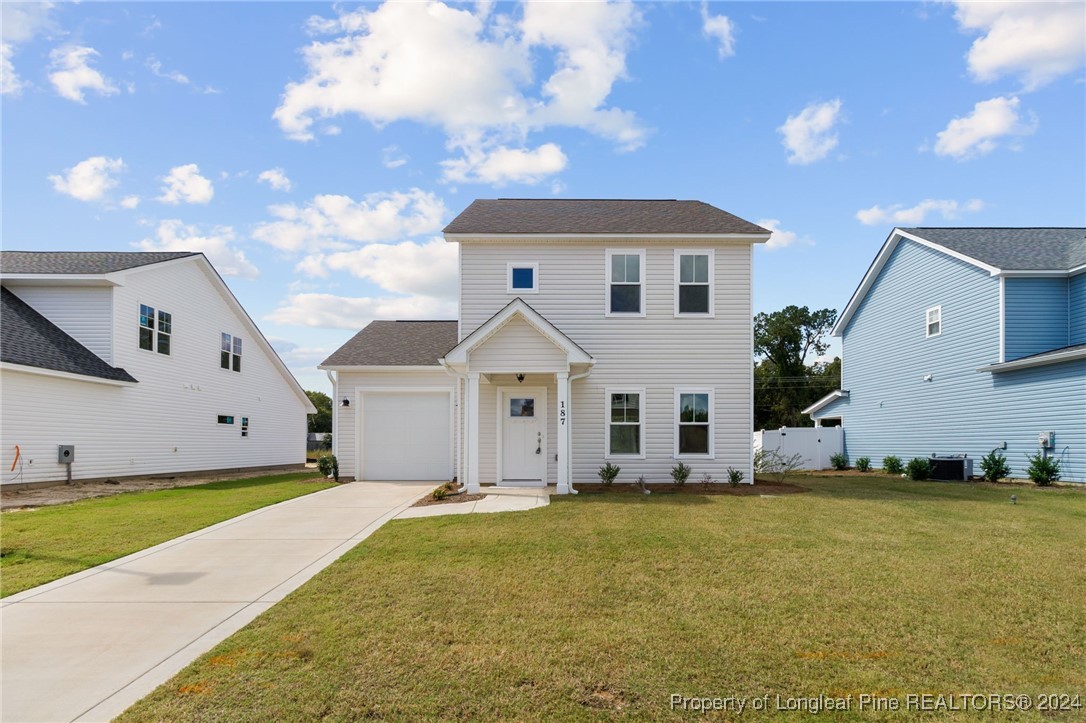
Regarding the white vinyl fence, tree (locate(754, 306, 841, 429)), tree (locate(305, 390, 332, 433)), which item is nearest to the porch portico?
the white vinyl fence

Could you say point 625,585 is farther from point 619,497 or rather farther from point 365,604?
point 619,497

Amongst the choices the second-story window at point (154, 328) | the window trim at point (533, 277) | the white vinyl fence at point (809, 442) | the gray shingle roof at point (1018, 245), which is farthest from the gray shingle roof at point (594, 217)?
the white vinyl fence at point (809, 442)

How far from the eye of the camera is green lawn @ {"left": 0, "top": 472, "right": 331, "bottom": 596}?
24.5ft

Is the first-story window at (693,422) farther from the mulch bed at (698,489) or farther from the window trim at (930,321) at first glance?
the window trim at (930,321)

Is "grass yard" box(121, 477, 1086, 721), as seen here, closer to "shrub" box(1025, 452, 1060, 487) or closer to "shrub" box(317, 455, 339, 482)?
"shrub" box(1025, 452, 1060, 487)

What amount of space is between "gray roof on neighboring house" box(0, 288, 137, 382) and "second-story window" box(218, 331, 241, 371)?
205 inches

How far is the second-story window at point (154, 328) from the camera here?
1888 cm

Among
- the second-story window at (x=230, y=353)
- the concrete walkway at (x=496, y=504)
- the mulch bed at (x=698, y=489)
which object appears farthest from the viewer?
the second-story window at (x=230, y=353)

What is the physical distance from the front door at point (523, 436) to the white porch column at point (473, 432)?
4.79 ft

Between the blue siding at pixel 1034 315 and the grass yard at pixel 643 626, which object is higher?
the blue siding at pixel 1034 315

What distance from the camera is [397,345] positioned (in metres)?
19.6

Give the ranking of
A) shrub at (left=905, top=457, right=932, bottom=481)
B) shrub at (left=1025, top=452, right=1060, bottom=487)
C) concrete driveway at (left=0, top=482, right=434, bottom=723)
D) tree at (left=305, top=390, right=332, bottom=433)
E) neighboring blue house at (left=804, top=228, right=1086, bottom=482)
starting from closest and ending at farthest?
concrete driveway at (left=0, top=482, right=434, bottom=723) → shrub at (left=1025, top=452, right=1060, bottom=487) → neighboring blue house at (left=804, top=228, right=1086, bottom=482) → shrub at (left=905, top=457, right=932, bottom=481) → tree at (left=305, top=390, right=332, bottom=433)

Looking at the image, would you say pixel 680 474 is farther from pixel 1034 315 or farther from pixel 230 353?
pixel 230 353

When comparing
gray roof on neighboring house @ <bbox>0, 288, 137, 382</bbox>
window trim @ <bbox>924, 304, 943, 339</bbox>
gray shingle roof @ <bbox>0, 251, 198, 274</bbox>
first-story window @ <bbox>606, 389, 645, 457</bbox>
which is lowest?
first-story window @ <bbox>606, 389, 645, 457</bbox>
